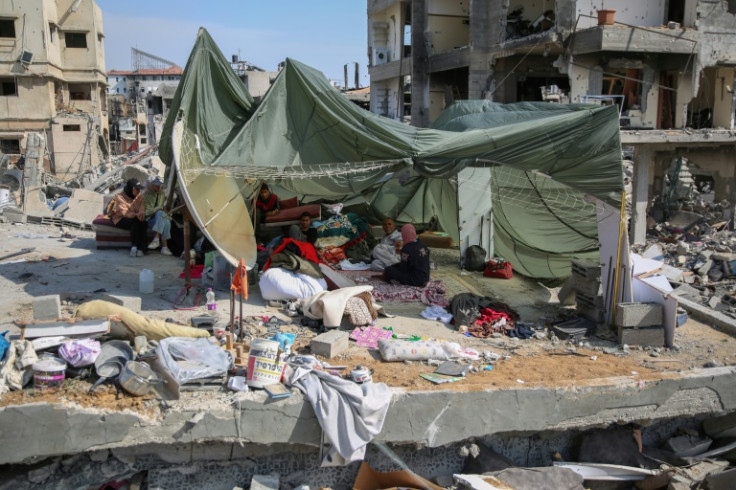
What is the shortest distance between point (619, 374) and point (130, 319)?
471 centimetres

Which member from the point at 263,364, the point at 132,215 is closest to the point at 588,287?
the point at 263,364

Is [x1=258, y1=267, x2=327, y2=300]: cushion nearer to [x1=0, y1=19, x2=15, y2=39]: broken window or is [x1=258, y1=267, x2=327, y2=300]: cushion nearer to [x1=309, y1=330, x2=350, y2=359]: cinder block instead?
[x1=309, y1=330, x2=350, y2=359]: cinder block

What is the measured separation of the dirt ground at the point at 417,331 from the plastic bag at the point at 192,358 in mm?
346

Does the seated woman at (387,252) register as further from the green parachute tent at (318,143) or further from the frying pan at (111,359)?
the frying pan at (111,359)

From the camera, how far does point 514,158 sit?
7.53 meters

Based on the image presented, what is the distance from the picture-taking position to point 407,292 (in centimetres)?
833

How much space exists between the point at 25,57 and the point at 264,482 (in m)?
28.0

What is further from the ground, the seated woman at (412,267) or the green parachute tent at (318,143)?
the green parachute tent at (318,143)

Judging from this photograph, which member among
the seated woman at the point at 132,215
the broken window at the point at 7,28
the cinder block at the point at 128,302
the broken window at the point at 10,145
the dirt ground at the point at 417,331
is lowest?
the dirt ground at the point at 417,331

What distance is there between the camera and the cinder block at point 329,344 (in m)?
6.09

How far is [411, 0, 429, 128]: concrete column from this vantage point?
72.5 feet

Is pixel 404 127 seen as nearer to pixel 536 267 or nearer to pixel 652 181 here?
pixel 536 267

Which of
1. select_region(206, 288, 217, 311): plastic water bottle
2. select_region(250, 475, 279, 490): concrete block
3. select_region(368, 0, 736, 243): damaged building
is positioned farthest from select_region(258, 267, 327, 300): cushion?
select_region(368, 0, 736, 243): damaged building

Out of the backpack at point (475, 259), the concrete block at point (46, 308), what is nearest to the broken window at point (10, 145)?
the backpack at point (475, 259)
